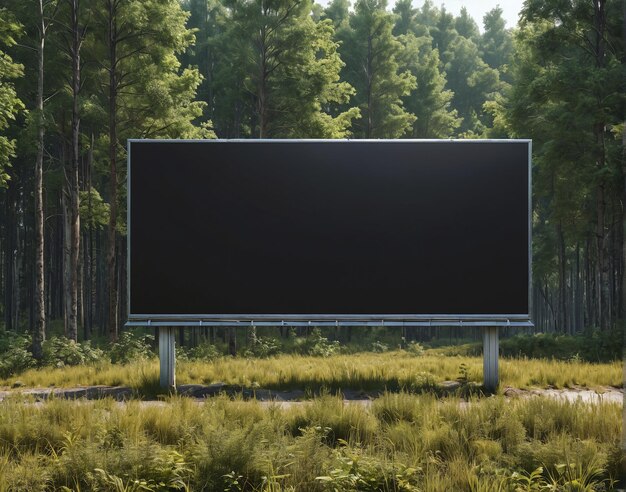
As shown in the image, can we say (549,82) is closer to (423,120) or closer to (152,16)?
(152,16)

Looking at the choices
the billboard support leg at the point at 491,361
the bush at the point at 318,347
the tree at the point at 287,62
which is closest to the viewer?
the billboard support leg at the point at 491,361

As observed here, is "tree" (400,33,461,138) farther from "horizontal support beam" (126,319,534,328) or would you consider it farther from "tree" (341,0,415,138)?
"horizontal support beam" (126,319,534,328)

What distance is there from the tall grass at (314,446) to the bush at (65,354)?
28.8ft

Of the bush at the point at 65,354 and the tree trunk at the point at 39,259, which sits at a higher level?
the tree trunk at the point at 39,259

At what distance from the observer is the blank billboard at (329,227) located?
13.0m

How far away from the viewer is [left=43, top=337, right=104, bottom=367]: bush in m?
17.9

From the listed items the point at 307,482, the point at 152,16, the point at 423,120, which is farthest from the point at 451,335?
the point at 307,482

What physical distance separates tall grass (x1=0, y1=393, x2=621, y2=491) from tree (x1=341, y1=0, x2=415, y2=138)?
30855 mm

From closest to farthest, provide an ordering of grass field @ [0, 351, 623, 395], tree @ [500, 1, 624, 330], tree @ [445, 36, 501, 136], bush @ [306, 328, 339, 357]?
grass field @ [0, 351, 623, 395], tree @ [500, 1, 624, 330], bush @ [306, 328, 339, 357], tree @ [445, 36, 501, 136]

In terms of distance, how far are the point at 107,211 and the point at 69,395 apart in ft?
55.0

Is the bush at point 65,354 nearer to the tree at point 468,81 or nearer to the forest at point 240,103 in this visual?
the forest at point 240,103

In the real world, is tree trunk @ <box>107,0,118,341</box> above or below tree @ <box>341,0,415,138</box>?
below

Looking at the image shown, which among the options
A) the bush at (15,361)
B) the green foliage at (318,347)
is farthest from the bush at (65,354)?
the green foliage at (318,347)

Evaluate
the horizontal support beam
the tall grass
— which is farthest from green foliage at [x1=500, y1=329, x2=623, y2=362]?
the tall grass
